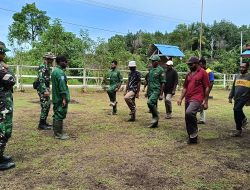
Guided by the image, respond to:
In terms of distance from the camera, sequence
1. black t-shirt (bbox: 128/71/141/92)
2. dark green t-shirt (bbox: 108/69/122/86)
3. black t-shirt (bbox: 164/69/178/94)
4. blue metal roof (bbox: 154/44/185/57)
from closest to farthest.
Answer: black t-shirt (bbox: 128/71/141/92) → black t-shirt (bbox: 164/69/178/94) → dark green t-shirt (bbox: 108/69/122/86) → blue metal roof (bbox: 154/44/185/57)

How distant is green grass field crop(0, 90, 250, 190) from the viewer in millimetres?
4871

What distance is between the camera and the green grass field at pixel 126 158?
4.87 m

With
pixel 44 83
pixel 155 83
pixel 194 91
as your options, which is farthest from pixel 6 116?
pixel 155 83

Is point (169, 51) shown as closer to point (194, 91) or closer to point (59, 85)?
point (194, 91)

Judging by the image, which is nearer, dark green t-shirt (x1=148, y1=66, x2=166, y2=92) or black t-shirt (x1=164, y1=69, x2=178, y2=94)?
dark green t-shirt (x1=148, y1=66, x2=166, y2=92)

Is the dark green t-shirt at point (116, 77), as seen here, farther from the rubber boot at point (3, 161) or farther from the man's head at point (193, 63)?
the rubber boot at point (3, 161)

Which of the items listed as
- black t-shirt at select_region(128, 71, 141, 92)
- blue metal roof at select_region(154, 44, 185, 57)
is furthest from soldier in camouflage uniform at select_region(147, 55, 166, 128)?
blue metal roof at select_region(154, 44, 185, 57)

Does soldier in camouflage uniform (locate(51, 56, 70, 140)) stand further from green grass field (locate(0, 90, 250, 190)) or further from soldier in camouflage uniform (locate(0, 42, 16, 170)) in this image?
soldier in camouflage uniform (locate(0, 42, 16, 170))

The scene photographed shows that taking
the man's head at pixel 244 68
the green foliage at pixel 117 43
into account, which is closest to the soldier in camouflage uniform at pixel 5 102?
the man's head at pixel 244 68

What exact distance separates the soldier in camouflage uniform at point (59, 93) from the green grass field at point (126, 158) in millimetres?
333

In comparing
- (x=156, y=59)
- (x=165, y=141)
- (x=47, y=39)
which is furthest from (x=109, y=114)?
(x=47, y=39)

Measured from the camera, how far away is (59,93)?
719cm

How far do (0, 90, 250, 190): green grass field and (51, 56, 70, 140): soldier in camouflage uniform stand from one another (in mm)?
333

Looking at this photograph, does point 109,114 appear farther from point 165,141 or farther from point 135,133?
point 165,141
